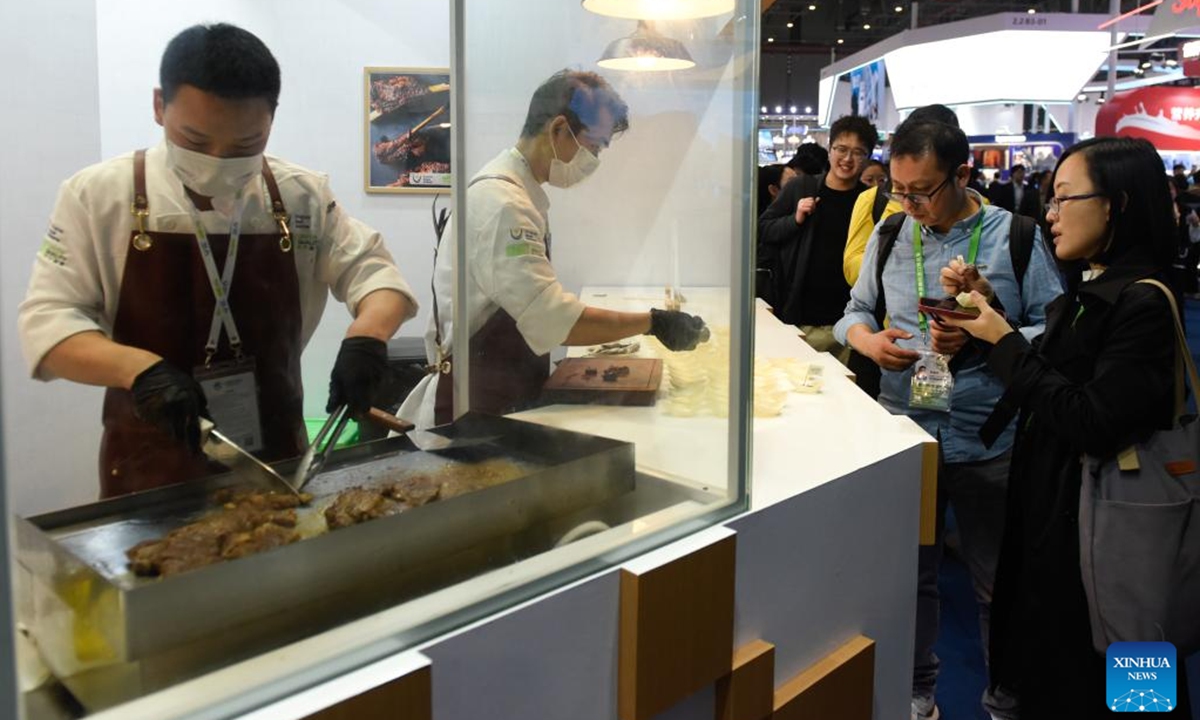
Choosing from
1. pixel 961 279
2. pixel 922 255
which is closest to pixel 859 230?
pixel 922 255

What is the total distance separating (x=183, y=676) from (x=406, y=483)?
0.31 meters

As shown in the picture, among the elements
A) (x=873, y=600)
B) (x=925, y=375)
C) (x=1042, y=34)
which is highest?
(x=1042, y=34)

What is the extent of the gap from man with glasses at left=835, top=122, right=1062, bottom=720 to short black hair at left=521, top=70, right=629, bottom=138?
1.04 meters

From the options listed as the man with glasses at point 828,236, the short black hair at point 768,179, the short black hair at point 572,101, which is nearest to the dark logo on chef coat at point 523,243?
the short black hair at point 572,101

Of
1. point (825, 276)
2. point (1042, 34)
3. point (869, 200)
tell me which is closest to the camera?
point (869, 200)

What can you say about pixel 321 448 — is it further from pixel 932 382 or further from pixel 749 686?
pixel 932 382

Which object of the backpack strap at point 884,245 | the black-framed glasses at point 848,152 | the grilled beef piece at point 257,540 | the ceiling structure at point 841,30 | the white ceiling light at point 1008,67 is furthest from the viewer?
the ceiling structure at point 841,30

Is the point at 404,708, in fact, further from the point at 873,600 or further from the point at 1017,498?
the point at 1017,498

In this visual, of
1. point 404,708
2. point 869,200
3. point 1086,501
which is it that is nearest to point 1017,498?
point 1086,501

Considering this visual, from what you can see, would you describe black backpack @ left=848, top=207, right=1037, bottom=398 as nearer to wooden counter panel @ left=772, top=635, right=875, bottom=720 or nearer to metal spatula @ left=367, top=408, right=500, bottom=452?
wooden counter panel @ left=772, top=635, right=875, bottom=720

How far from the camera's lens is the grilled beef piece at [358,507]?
923 millimetres

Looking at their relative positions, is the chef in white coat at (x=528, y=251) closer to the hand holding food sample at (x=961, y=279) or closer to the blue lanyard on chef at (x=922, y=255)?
the hand holding food sample at (x=961, y=279)

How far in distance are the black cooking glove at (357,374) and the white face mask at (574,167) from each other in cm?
39

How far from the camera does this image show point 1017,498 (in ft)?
6.33
